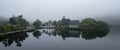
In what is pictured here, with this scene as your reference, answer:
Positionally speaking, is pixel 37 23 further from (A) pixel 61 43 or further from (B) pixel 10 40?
(A) pixel 61 43

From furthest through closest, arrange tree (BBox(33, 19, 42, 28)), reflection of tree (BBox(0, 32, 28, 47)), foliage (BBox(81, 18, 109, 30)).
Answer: tree (BBox(33, 19, 42, 28)), foliage (BBox(81, 18, 109, 30)), reflection of tree (BBox(0, 32, 28, 47))

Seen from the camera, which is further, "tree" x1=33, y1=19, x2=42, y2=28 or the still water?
"tree" x1=33, y1=19, x2=42, y2=28

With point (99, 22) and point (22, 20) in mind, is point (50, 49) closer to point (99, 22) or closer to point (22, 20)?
point (99, 22)

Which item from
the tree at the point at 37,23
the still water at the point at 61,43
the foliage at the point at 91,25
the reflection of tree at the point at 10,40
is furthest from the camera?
the tree at the point at 37,23

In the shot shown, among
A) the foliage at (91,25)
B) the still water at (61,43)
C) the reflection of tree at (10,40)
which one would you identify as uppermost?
the foliage at (91,25)

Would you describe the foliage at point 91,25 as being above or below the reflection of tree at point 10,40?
above

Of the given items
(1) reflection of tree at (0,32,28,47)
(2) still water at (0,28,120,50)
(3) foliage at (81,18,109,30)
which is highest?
(3) foliage at (81,18,109,30)

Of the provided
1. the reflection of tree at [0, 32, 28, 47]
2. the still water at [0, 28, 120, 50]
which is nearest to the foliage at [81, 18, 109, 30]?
the still water at [0, 28, 120, 50]

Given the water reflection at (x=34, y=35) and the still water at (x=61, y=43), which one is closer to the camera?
the still water at (x=61, y=43)

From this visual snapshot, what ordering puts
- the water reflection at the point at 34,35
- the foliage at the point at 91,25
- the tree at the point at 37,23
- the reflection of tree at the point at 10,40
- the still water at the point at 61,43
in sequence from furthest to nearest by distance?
the tree at the point at 37,23
the foliage at the point at 91,25
the water reflection at the point at 34,35
the reflection of tree at the point at 10,40
the still water at the point at 61,43

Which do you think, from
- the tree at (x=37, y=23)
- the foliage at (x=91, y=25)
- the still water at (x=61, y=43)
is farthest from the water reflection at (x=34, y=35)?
the tree at (x=37, y=23)

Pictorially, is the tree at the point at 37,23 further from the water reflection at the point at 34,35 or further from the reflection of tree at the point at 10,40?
the reflection of tree at the point at 10,40

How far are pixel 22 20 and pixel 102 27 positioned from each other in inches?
517

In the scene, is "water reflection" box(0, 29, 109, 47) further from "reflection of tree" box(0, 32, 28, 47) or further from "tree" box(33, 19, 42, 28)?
"tree" box(33, 19, 42, 28)
